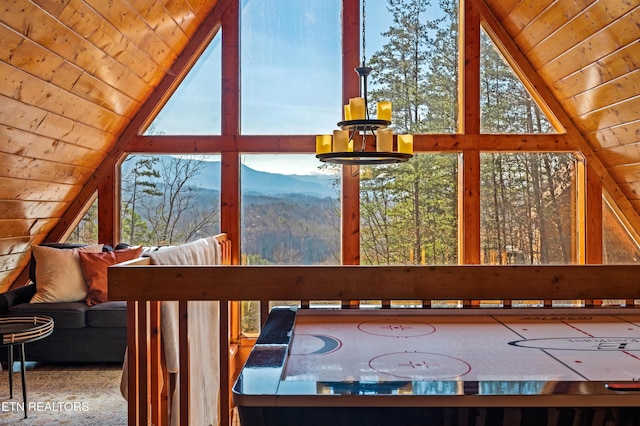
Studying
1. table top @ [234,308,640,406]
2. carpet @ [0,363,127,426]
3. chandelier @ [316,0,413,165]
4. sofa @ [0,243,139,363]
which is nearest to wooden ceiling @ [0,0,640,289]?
sofa @ [0,243,139,363]

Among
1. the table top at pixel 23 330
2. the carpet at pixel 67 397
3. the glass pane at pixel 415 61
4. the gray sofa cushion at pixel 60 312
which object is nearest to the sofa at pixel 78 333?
the gray sofa cushion at pixel 60 312

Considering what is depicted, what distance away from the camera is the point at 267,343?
61.1 inches

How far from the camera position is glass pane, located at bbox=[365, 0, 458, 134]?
5125 millimetres

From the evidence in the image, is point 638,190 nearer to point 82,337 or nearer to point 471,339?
point 471,339

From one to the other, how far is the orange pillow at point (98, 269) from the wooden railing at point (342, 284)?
2786 millimetres

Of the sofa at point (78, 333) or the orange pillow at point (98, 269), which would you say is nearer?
the sofa at point (78, 333)

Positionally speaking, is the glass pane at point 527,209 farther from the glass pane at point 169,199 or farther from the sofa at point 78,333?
the sofa at point 78,333

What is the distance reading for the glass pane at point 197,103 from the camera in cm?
514

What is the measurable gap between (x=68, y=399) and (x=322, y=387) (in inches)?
120

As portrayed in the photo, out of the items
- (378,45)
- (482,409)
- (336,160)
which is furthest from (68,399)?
(378,45)

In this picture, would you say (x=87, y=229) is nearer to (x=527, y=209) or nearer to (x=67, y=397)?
(x=67, y=397)

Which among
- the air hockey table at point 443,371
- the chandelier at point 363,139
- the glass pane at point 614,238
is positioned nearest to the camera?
the air hockey table at point 443,371

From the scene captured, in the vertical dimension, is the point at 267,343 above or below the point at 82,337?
above

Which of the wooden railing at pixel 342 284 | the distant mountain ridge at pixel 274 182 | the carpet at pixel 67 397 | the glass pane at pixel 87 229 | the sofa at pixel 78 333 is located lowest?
the carpet at pixel 67 397
